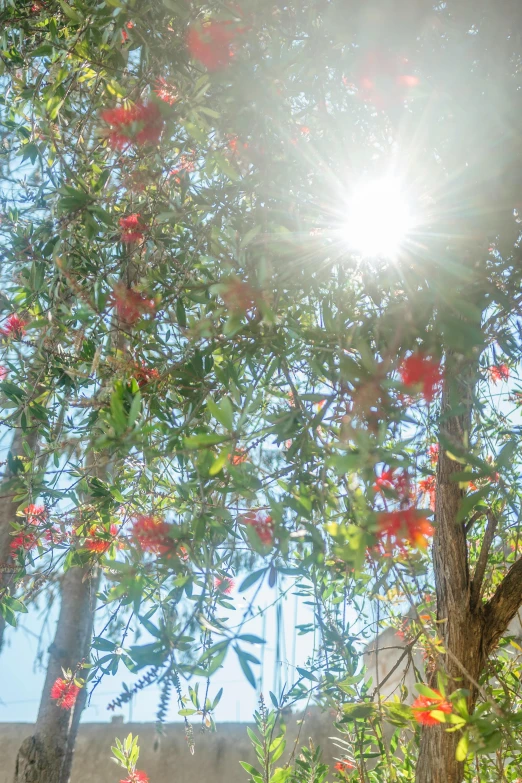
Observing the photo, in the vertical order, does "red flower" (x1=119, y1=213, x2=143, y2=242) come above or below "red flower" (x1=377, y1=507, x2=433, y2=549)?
above

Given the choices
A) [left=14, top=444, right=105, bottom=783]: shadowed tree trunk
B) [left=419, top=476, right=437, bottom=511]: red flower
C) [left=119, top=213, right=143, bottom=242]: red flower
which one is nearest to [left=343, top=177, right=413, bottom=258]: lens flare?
[left=119, top=213, right=143, bottom=242]: red flower

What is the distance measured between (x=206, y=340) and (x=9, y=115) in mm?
1245

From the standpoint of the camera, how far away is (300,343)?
1.29m

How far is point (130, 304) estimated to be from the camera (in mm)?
1359

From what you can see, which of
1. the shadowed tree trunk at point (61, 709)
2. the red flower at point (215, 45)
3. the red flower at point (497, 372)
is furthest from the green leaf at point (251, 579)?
the shadowed tree trunk at point (61, 709)

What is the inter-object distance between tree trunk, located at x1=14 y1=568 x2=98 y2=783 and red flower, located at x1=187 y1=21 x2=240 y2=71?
1.78 metres

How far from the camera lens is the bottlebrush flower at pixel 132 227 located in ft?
4.82

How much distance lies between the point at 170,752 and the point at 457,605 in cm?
423

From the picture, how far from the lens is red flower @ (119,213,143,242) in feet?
4.82

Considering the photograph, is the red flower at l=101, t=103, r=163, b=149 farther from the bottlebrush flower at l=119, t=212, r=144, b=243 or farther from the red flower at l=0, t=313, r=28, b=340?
the red flower at l=0, t=313, r=28, b=340

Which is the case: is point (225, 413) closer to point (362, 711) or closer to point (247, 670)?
point (247, 670)

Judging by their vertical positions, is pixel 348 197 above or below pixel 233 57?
below

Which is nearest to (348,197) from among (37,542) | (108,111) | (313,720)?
(108,111)

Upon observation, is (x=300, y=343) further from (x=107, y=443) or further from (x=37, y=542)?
(x=37, y=542)
